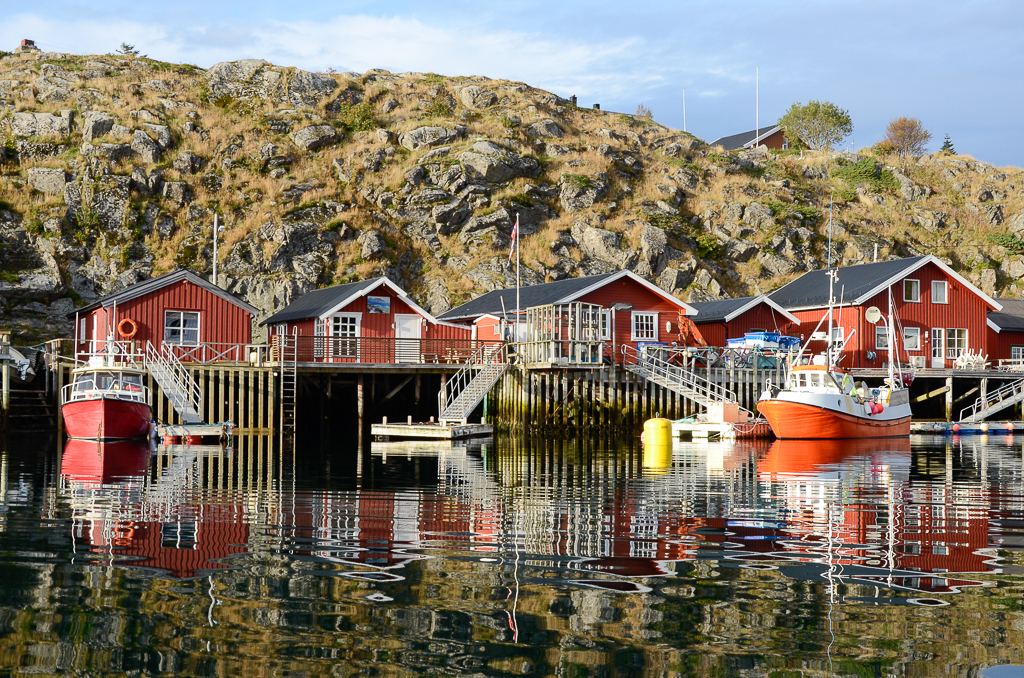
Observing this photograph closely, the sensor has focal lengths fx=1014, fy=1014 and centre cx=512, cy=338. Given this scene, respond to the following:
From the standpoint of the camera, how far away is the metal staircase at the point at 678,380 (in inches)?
1630

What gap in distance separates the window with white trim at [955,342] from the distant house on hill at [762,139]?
49489mm

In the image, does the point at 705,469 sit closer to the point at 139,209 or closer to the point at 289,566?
the point at 289,566

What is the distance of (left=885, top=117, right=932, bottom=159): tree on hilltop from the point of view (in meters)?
106

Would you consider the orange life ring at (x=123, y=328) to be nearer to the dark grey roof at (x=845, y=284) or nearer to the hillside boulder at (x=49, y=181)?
the hillside boulder at (x=49, y=181)

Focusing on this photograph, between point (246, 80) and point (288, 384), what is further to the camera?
point (246, 80)

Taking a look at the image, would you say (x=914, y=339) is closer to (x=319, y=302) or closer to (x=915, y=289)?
(x=915, y=289)

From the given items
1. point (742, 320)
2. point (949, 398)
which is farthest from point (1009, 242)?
point (742, 320)

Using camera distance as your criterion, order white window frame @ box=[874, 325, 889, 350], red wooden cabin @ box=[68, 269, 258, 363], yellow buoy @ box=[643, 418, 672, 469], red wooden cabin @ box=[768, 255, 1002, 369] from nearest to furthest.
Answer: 1. yellow buoy @ box=[643, 418, 672, 469]
2. red wooden cabin @ box=[68, 269, 258, 363]
3. red wooden cabin @ box=[768, 255, 1002, 369]
4. white window frame @ box=[874, 325, 889, 350]

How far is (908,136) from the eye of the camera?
4215 inches

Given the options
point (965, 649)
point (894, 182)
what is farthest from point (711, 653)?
point (894, 182)

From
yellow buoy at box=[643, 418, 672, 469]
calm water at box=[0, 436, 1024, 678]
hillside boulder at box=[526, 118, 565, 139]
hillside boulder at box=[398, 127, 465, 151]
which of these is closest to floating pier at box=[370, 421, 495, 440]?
yellow buoy at box=[643, 418, 672, 469]

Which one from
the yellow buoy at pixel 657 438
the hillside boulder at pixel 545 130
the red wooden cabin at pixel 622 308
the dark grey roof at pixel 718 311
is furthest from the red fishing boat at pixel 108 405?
the hillside boulder at pixel 545 130

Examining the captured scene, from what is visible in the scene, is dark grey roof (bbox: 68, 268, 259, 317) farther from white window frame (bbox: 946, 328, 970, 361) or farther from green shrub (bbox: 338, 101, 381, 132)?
green shrub (bbox: 338, 101, 381, 132)

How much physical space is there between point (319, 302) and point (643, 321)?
620 inches
